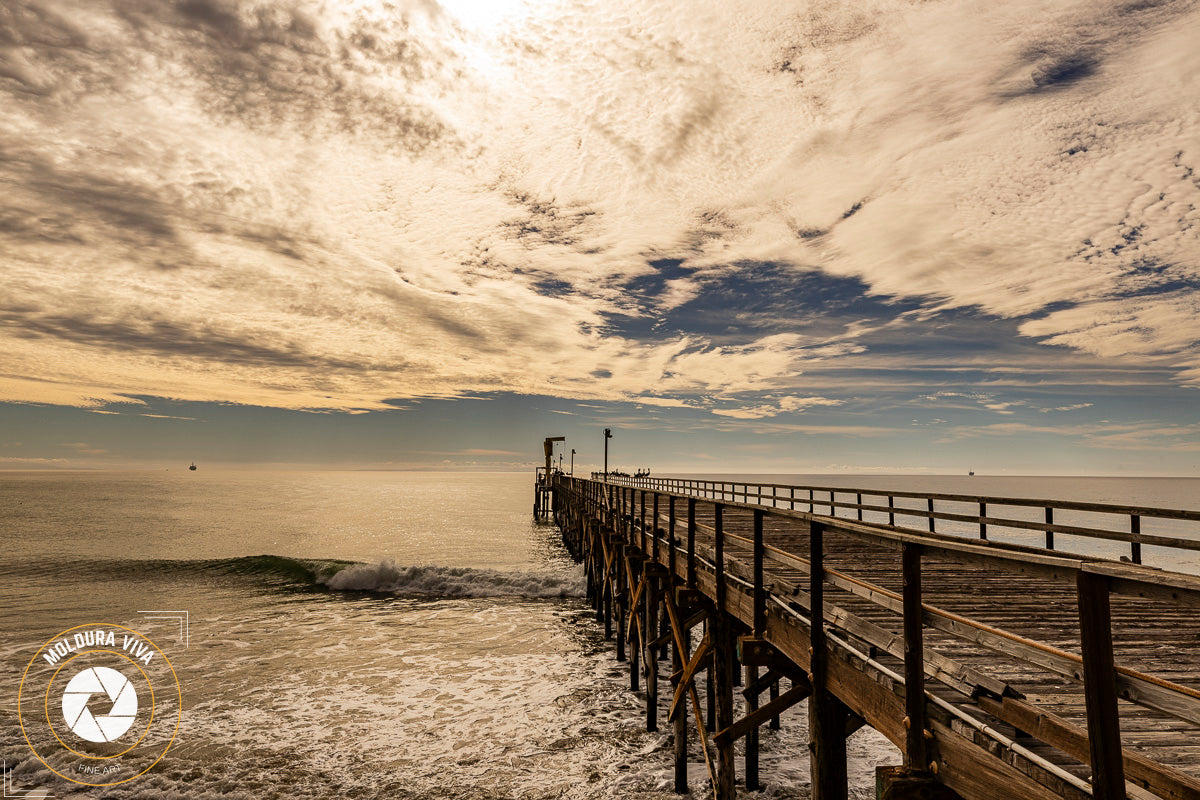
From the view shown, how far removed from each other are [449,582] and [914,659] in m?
26.5

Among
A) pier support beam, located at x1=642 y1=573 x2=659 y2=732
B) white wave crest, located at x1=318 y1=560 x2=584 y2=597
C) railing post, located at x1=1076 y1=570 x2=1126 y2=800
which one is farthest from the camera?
white wave crest, located at x1=318 y1=560 x2=584 y2=597

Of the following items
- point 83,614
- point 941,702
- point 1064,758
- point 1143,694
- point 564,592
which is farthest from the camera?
point 564,592

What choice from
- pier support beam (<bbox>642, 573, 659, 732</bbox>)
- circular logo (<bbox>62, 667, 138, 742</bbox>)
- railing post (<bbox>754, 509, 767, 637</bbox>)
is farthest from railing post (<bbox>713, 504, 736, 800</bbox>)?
circular logo (<bbox>62, 667, 138, 742</bbox>)

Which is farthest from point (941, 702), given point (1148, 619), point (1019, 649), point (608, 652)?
point (608, 652)

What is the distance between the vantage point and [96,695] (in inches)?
555

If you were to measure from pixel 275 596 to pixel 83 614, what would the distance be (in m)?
6.29

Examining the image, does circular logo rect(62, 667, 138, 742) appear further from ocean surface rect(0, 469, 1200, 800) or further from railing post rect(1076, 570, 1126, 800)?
railing post rect(1076, 570, 1126, 800)

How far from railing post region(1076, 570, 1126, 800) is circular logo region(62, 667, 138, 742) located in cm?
1515

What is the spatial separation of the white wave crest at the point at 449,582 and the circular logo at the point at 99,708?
408 inches

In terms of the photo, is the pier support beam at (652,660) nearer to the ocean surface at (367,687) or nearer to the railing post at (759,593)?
the ocean surface at (367,687)

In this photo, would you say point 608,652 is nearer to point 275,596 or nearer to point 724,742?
point 724,742

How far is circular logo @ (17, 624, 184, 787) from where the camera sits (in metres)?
10.5

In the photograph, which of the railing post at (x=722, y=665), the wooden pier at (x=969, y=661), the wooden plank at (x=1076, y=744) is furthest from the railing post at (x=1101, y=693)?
the railing post at (x=722, y=665)

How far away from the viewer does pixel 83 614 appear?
22.3 meters
